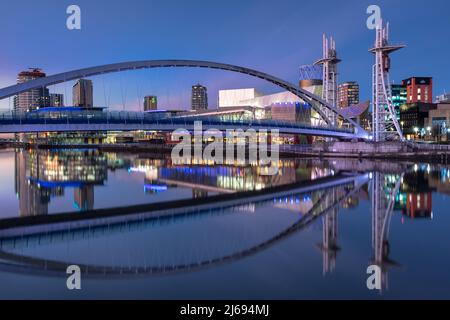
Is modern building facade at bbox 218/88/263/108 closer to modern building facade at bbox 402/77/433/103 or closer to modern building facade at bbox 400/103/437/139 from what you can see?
modern building facade at bbox 400/103/437/139

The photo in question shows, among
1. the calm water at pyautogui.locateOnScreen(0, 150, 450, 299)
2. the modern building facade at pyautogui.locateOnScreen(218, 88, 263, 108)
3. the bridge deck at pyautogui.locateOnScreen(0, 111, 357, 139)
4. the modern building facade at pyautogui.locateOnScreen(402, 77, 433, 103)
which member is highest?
the modern building facade at pyautogui.locateOnScreen(402, 77, 433, 103)

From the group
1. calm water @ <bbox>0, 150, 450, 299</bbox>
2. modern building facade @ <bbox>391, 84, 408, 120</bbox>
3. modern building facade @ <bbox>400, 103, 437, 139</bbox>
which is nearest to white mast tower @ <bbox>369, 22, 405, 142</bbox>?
calm water @ <bbox>0, 150, 450, 299</bbox>

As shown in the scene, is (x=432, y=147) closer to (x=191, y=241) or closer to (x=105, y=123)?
(x=105, y=123)

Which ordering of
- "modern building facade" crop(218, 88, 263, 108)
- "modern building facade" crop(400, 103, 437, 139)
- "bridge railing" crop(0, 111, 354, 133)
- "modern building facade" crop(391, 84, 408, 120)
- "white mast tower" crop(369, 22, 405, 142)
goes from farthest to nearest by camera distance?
"modern building facade" crop(391, 84, 408, 120)
"modern building facade" crop(218, 88, 263, 108)
"modern building facade" crop(400, 103, 437, 139)
"white mast tower" crop(369, 22, 405, 142)
"bridge railing" crop(0, 111, 354, 133)

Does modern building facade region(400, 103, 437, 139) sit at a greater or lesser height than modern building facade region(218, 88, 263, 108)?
lesser

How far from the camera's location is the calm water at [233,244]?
396 inches

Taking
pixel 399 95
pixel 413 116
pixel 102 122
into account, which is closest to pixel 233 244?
pixel 102 122

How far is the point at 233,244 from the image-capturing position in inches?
555

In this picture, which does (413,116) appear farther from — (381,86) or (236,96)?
(381,86)

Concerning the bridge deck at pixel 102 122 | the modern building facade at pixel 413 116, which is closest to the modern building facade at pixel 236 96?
the modern building facade at pixel 413 116

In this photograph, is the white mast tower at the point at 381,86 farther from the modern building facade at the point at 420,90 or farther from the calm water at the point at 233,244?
the modern building facade at the point at 420,90

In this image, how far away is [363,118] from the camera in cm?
10950

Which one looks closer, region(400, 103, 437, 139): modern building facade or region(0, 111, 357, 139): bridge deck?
region(0, 111, 357, 139): bridge deck

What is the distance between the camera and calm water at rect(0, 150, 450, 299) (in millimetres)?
10070
